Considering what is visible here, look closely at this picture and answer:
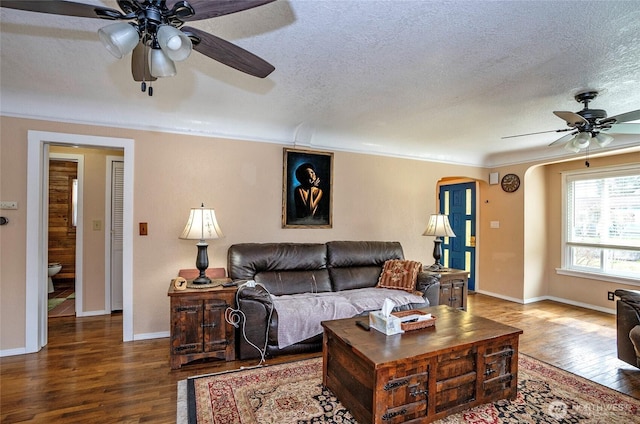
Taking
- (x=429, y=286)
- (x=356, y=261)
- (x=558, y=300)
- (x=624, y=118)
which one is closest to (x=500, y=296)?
(x=558, y=300)

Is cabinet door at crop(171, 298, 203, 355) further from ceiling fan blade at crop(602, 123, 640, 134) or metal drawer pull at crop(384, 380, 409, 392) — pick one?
ceiling fan blade at crop(602, 123, 640, 134)

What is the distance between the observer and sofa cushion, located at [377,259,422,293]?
361cm

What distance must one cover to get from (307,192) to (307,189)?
39 millimetres

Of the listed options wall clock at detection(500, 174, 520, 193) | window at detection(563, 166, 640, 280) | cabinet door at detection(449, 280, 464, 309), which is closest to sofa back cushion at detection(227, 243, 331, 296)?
cabinet door at detection(449, 280, 464, 309)

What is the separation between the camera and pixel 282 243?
3766mm

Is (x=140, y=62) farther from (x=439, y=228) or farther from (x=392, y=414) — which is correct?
(x=439, y=228)

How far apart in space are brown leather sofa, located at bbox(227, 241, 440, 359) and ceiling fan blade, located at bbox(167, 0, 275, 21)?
2.16m

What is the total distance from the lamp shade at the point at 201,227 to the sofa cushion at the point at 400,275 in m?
2.01

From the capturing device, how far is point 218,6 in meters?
1.27

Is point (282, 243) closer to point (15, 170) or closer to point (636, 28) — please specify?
point (15, 170)

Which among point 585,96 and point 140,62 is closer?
point 140,62

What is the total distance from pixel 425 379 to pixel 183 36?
2172 mm

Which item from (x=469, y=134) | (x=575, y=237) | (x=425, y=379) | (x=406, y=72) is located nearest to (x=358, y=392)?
(x=425, y=379)

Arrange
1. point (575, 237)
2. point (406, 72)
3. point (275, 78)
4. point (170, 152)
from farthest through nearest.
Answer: point (575, 237) < point (170, 152) < point (275, 78) < point (406, 72)
